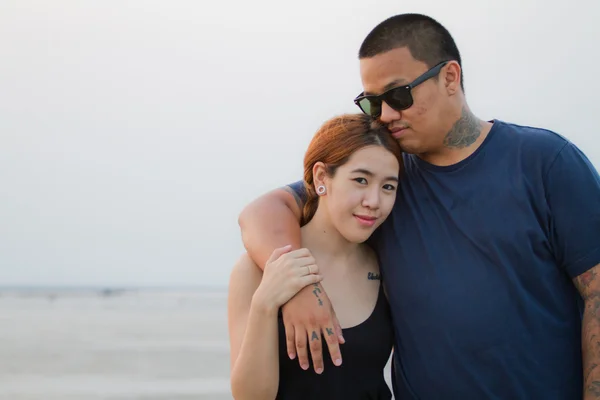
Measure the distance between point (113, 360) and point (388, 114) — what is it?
38.0 feet

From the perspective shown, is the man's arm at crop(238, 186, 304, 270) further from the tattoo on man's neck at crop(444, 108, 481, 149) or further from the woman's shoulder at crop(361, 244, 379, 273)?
the tattoo on man's neck at crop(444, 108, 481, 149)

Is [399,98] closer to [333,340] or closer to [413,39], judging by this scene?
[413,39]

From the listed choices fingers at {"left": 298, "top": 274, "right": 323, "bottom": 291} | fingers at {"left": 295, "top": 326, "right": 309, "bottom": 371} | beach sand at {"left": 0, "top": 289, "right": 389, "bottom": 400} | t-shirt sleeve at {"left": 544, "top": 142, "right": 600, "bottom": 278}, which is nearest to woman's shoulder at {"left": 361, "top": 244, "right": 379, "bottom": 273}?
fingers at {"left": 298, "top": 274, "right": 323, "bottom": 291}

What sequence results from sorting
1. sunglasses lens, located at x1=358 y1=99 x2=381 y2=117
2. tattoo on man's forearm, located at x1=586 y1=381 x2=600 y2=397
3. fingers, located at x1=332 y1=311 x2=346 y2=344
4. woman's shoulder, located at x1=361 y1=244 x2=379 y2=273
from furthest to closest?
woman's shoulder, located at x1=361 y1=244 x2=379 y2=273, sunglasses lens, located at x1=358 y1=99 x2=381 y2=117, fingers, located at x1=332 y1=311 x2=346 y2=344, tattoo on man's forearm, located at x1=586 y1=381 x2=600 y2=397

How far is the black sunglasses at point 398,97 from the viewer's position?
3367mm

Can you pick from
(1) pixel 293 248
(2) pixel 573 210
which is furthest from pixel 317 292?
(2) pixel 573 210

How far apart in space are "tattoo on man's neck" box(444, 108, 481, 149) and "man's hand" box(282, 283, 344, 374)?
1.02m

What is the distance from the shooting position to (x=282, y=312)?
3.12m

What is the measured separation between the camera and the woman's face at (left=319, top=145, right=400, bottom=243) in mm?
3281

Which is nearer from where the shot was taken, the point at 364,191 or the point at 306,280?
the point at 306,280

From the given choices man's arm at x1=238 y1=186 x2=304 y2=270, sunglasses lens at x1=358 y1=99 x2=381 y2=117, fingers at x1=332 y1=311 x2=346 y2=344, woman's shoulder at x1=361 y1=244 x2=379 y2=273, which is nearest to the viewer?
fingers at x1=332 y1=311 x2=346 y2=344

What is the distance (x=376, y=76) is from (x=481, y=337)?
52.5 inches

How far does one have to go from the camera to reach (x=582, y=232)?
3.00 m

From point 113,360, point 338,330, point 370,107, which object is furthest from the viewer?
point 113,360
